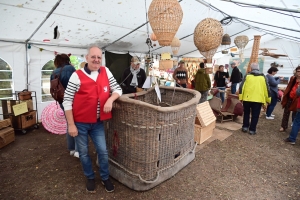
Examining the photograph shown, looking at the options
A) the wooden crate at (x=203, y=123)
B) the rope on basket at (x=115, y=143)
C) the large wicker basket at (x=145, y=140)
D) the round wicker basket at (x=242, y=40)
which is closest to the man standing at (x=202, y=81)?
the wooden crate at (x=203, y=123)

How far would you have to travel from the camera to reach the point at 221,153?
3234 mm

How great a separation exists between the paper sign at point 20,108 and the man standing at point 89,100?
2.65 metres

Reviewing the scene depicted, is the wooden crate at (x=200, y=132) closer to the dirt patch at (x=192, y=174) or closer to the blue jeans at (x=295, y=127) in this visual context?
the dirt patch at (x=192, y=174)

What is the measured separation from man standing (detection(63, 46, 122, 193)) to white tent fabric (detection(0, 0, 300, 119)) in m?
2.04

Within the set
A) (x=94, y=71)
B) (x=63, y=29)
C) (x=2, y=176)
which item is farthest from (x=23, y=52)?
(x=94, y=71)

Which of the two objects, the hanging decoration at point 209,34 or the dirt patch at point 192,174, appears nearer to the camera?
the dirt patch at point 192,174

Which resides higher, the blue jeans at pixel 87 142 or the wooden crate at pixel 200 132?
the blue jeans at pixel 87 142

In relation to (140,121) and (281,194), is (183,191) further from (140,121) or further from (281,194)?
(281,194)

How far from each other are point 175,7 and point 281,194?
2637 millimetres

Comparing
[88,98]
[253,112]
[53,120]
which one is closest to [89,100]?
[88,98]

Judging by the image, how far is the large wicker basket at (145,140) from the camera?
2.04 meters

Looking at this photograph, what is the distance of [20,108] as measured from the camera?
12.6 feet

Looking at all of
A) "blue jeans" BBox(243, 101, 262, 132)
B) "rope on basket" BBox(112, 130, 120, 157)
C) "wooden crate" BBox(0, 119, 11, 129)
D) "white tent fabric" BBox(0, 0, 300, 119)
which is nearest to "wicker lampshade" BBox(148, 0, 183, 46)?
"rope on basket" BBox(112, 130, 120, 157)

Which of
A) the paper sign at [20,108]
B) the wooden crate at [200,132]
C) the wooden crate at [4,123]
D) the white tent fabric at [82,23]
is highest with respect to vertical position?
the white tent fabric at [82,23]
